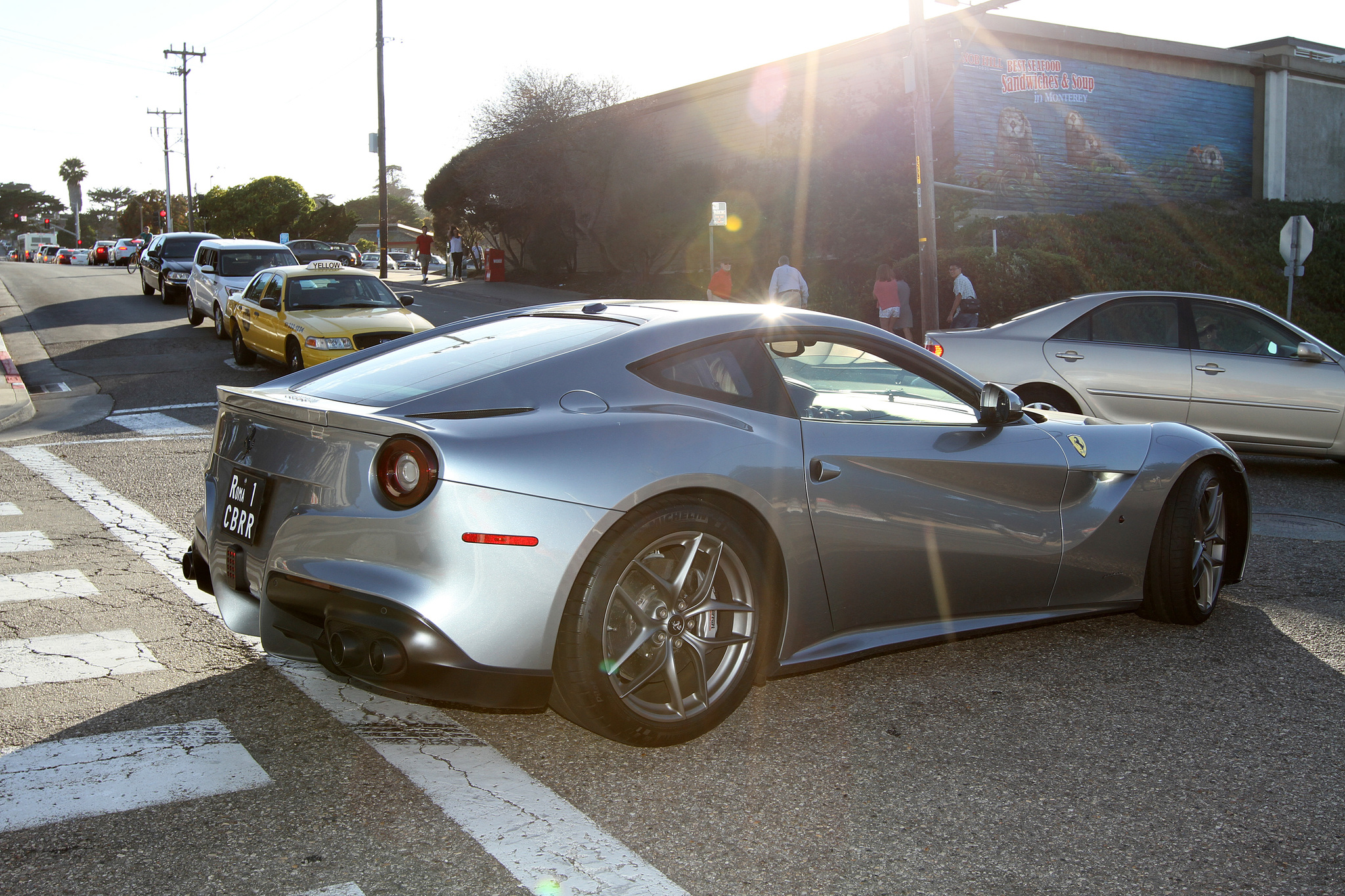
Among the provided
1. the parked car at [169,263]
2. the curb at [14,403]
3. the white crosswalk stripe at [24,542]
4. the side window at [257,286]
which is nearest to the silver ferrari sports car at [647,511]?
the white crosswalk stripe at [24,542]

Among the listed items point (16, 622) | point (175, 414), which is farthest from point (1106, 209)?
point (16, 622)

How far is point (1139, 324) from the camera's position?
9266 mm

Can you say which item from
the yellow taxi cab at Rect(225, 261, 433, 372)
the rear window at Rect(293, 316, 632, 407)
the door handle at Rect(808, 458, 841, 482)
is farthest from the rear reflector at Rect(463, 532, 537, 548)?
the yellow taxi cab at Rect(225, 261, 433, 372)

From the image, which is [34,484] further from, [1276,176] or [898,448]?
[1276,176]

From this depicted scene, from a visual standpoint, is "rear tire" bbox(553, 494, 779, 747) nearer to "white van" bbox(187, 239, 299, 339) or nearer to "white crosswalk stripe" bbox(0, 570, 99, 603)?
"white crosswalk stripe" bbox(0, 570, 99, 603)

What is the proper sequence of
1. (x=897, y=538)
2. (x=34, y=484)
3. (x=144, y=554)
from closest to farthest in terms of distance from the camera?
(x=897, y=538)
(x=144, y=554)
(x=34, y=484)

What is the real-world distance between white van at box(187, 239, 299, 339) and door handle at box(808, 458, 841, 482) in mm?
17340

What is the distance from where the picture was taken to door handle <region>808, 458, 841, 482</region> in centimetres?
386

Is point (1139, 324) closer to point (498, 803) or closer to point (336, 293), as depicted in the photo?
point (498, 803)

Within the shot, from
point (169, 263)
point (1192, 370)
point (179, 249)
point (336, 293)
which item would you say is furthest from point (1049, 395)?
point (179, 249)

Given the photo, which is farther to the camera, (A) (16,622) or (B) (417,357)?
(A) (16,622)

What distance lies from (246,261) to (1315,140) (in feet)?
106

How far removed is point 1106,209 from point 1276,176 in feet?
26.5

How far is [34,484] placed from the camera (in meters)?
8.35
